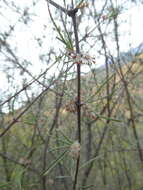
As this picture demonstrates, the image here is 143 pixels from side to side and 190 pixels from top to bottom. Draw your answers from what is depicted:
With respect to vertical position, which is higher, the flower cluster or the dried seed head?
the flower cluster

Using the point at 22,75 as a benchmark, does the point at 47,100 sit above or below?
below

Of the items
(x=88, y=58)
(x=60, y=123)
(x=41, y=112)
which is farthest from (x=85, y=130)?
(x=88, y=58)

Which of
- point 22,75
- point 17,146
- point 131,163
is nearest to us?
point 22,75

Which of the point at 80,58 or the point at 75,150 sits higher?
the point at 80,58

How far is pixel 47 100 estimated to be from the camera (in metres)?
2.38

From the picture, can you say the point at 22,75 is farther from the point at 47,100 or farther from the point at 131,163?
the point at 131,163

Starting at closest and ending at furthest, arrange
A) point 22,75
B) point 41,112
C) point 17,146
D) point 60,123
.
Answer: point 41,112 < point 22,75 < point 60,123 < point 17,146

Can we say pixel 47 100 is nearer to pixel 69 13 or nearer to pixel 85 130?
pixel 85 130

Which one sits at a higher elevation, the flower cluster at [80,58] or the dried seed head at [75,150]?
the flower cluster at [80,58]

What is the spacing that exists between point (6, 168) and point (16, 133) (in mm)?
371

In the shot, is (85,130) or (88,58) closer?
(88,58)

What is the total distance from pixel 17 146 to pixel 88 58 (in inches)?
97.2

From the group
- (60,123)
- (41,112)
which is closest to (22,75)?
(41,112)

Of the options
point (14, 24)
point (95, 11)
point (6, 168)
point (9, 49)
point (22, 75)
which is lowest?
point (6, 168)
